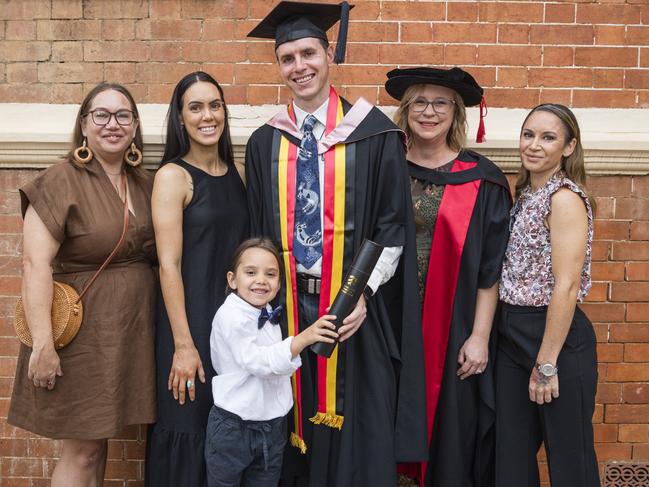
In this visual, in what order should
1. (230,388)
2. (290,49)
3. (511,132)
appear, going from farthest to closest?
(511,132), (290,49), (230,388)

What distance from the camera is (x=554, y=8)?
3631 millimetres

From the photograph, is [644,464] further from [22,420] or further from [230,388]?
[22,420]

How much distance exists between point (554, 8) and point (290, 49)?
1.55m

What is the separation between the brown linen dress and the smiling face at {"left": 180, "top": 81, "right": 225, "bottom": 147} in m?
0.42

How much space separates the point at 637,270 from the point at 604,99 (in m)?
0.93

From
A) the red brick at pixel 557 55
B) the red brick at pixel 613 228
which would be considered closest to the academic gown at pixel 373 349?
the red brick at pixel 557 55

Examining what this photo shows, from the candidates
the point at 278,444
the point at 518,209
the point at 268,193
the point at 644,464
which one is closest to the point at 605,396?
the point at 644,464

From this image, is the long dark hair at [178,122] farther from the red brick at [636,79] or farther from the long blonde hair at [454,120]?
the red brick at [636,79]

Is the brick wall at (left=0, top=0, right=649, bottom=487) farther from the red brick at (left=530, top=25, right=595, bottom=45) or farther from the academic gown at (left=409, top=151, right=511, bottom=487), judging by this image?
the academic gown at (left=409, top=151, right=511, bottom=487)

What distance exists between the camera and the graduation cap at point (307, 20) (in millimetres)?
2955

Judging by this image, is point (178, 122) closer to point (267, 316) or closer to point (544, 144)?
point (267, 316)

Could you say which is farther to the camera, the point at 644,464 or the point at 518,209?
the point at 644,464

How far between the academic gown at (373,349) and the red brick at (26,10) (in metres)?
1.57

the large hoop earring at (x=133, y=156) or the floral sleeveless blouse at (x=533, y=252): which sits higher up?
the large hoop earring at (x=133, y=156)
